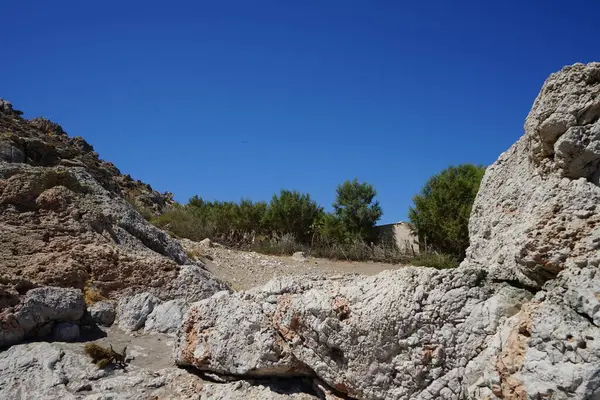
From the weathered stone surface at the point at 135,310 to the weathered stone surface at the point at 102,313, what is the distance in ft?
0.31

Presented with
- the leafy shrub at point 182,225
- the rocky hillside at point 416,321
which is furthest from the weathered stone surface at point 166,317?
the leafy shrub at point 182,225

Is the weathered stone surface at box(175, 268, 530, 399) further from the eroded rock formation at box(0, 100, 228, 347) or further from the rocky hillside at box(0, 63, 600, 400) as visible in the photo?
the eroded rock formation at box(0, 100, 228, 347)

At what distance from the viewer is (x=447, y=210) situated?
16.8m

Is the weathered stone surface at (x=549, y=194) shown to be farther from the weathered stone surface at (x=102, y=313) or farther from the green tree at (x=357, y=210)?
the green tree at (x=357, y=210)

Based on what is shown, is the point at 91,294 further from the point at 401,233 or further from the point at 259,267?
the point at 401,233

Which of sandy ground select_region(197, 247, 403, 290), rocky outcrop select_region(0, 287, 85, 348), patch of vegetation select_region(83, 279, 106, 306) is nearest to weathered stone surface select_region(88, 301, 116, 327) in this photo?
patch of vegetation select_region(83, 279, 106, 306)

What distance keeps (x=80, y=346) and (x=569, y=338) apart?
4201 millimetres

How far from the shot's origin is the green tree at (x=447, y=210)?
1620cm

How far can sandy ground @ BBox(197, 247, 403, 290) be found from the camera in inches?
412

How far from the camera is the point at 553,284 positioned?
2439mm

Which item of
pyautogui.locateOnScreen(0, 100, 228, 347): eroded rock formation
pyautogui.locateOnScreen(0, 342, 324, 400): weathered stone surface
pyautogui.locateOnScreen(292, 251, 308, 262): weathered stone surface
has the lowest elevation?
pyautogui.locateOnScreen(0, 342, 324, 400): weathered stone surface

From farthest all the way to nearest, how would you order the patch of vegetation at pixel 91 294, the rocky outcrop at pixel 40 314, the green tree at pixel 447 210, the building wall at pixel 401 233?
the building wall at pixel 401 233 < the green tree at pixel 447 210 < the patch of vegetation at pixel 91 294 < the rocky outcrop at pixel 40 314

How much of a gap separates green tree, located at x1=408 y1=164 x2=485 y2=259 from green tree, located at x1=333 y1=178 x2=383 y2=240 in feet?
6.70

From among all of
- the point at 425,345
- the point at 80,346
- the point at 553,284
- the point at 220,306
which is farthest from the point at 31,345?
the point at 553,284
